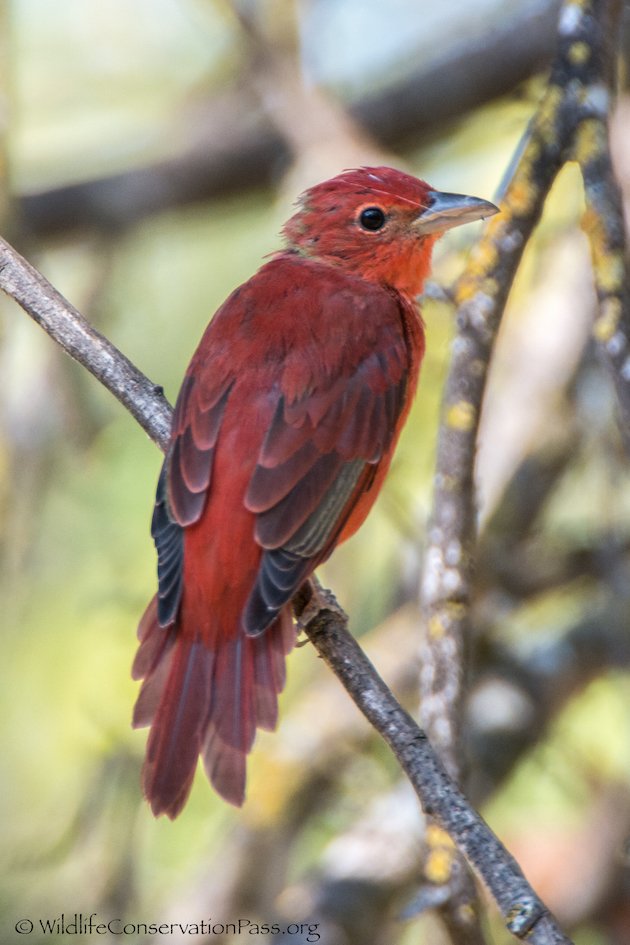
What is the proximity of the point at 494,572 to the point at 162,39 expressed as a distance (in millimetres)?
3487

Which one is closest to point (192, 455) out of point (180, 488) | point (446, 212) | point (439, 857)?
point (180, 488)

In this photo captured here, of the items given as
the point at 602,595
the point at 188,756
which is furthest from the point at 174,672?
the point at 602,595

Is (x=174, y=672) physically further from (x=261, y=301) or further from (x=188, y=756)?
(x=261, y=301)

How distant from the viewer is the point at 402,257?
13.6 ft

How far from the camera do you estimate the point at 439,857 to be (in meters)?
2.88

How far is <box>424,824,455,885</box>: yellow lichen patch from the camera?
2.83 metres

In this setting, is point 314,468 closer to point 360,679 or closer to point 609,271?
point 360,679

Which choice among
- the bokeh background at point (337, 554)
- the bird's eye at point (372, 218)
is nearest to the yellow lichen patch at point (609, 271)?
the bokeh background at point (337, 554)

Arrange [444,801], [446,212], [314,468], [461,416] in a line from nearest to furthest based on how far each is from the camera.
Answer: [444,801] → [461,416] → [314,468] → [446,212]

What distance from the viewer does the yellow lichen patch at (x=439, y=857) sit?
111 inches

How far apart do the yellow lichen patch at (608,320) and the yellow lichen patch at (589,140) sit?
444 millimetres

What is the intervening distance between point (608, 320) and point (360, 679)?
0.91 metres

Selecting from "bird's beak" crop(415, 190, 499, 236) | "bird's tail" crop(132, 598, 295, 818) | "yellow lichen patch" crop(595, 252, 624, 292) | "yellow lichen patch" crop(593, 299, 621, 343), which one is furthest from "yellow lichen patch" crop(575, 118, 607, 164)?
"bird's tail" crop(132, 598, 295, 818)

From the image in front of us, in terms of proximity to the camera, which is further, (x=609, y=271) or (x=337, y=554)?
(x=337, y=554)
